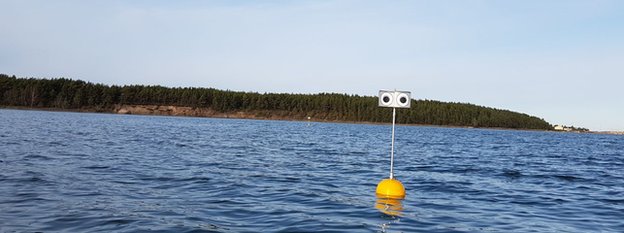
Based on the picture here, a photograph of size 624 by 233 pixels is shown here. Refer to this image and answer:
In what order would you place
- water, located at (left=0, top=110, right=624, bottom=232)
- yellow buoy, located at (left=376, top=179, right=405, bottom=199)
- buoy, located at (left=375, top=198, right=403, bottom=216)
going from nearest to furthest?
water, located at (left=0, top=110, right=624, bottom=232), buoy, located at (left=375, top=198, right=403, bottom=216), yellow buoy, located at (left=376, top=179, right=405, bottom=199)

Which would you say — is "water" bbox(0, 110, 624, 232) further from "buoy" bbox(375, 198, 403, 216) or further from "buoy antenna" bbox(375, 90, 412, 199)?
"buoy antenna" bbox(375, 90, 412, 199)

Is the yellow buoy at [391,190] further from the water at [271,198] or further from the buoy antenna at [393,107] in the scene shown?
the water at [271,198]

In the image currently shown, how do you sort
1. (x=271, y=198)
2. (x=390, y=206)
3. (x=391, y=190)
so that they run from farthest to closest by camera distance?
(x=391, y=190) → (x=271, y=198) → (x=390, y=206)

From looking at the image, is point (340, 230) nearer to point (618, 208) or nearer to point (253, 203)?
point (253, 203)

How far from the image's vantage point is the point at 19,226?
10.8 meters

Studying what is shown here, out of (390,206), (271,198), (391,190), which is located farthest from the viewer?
(391,190)

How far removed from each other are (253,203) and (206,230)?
12.3 ft

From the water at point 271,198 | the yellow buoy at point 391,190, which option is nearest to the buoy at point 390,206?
the water at point 271,198

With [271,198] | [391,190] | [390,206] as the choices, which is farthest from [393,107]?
[271,198]

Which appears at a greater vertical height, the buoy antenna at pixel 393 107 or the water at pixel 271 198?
the buoy antenna at pixel 393 107

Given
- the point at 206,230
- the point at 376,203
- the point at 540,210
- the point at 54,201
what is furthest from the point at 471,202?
the point at 54,201

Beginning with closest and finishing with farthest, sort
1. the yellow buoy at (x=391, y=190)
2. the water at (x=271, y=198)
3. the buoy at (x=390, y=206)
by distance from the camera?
the water at (x=271, y=198), the buoy at (x=390, y=206), the yellow buoy at (x=391, y=190)

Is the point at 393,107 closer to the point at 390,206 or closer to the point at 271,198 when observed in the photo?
the point at 390,206

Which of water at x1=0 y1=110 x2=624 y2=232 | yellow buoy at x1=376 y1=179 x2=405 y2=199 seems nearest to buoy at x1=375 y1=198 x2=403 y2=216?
water at x1=0 y1=110 x2=624 y2=232
